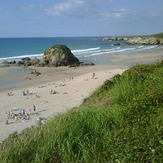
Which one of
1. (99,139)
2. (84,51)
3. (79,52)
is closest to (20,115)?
(99,139)

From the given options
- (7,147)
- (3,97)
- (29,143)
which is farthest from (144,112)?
(3,97)

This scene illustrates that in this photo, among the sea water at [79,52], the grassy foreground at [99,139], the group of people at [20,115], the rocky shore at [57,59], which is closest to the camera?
the grassy foreground at [99,139]

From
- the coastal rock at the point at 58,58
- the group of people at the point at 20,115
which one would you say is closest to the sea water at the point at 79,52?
the coastal rock at the point at 58,58

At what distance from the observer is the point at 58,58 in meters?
30.0

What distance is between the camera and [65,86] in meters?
15.8

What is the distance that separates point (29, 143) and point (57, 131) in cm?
57

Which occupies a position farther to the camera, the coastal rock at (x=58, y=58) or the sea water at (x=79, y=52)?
the coastal rock at (x=58, y=58)

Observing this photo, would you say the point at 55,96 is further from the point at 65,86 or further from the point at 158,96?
the point at 158,96

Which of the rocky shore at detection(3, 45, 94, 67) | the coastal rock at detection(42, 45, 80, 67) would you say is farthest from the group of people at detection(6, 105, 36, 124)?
the coastal rock at detection(42, 45, 80, 67)

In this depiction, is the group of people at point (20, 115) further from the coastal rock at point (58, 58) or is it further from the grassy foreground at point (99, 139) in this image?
the coastal rock at point (58, 58)

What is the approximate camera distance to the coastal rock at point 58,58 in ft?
97.8

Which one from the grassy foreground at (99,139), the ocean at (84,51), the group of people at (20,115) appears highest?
the ocean at (84,51)

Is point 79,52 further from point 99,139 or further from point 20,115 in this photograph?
A: point 99,139

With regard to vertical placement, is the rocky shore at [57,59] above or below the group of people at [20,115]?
above
